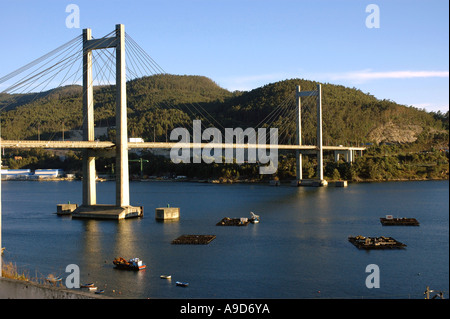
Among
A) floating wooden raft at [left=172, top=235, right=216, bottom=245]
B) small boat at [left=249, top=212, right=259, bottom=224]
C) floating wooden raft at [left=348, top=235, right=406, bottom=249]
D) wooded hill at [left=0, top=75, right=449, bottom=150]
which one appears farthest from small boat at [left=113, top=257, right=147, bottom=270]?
wooded hill at [left=0, top=75, right=449, bottom=150]

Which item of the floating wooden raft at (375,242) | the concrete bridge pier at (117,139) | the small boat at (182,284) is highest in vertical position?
the concrete bridge pier at (117,139)

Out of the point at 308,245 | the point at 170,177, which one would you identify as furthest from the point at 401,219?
the point at 170,177

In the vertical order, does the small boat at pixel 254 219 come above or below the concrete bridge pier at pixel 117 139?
below

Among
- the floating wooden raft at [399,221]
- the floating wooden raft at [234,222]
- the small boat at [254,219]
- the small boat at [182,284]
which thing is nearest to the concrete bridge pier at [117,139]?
the floating wooden raft at [234,222]

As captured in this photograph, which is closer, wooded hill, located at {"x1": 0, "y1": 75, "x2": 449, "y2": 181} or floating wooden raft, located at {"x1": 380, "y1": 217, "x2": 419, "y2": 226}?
floating wooden raft, located at {"x1": 380, "y1": 217, "x2": 419, "y2": 226}

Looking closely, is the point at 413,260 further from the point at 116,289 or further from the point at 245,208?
the point at 245,208

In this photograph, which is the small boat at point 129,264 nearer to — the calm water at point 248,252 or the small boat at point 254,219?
the calm water at point 248,252

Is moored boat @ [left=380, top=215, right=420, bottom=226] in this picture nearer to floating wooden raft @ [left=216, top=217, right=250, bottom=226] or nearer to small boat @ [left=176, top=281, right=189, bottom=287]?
floating wooden raft @ [left=216, top=217, right=250, bottom=226]
